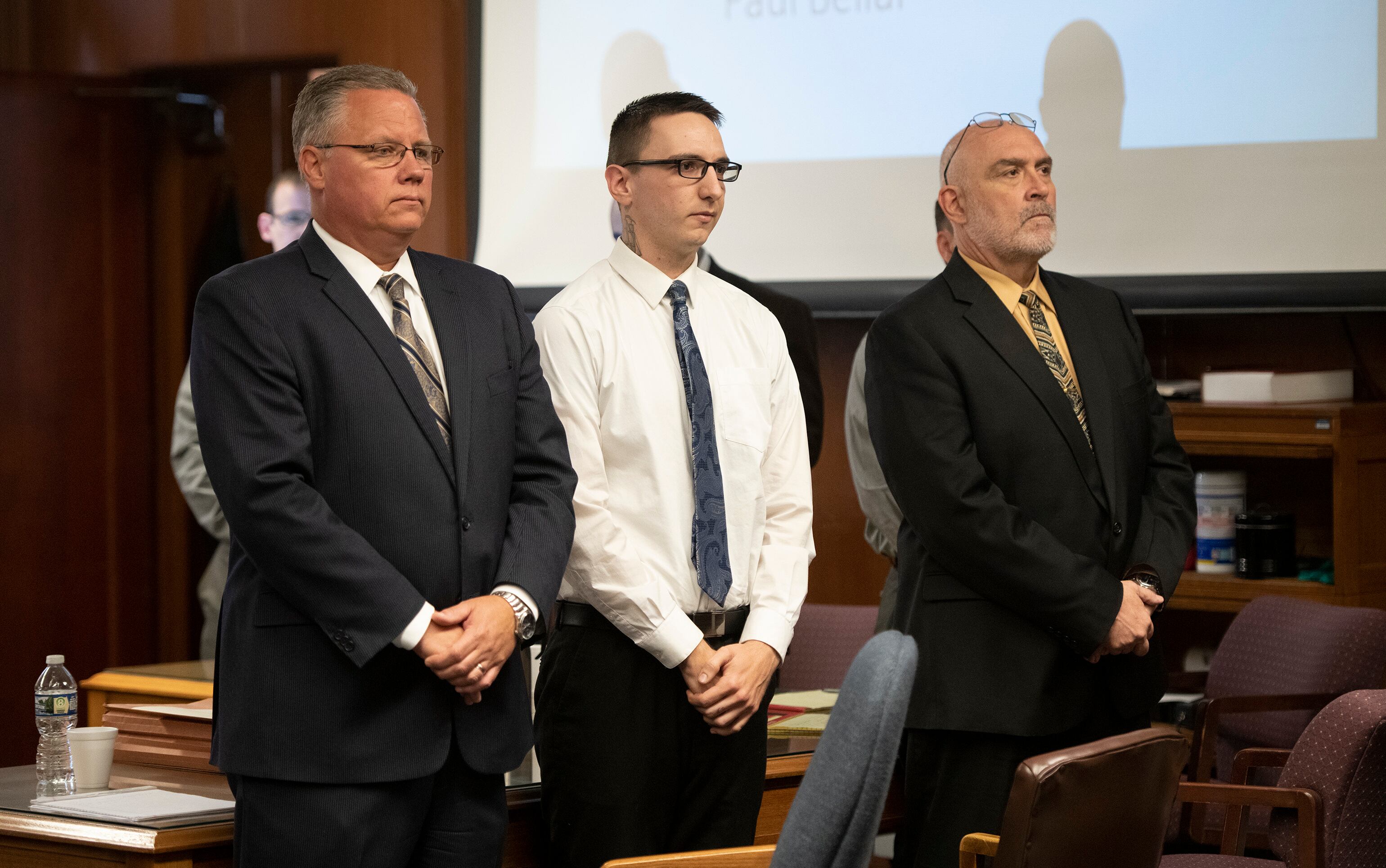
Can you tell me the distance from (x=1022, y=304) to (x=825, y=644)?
1.13 m

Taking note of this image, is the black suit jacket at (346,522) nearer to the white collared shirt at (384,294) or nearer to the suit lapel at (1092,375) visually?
the white collared shirt at (384,294)

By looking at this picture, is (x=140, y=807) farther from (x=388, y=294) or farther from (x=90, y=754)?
(x=388, y=294)

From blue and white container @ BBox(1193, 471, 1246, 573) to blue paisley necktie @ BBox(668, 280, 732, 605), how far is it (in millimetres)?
1958

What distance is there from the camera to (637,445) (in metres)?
2.31

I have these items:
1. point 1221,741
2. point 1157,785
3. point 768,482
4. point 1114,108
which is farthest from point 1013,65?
point 1157,785

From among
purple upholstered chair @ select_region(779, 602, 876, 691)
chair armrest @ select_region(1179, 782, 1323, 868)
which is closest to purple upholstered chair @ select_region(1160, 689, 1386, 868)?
chair armrest @ select_region(1179, 782, 1323, 868)

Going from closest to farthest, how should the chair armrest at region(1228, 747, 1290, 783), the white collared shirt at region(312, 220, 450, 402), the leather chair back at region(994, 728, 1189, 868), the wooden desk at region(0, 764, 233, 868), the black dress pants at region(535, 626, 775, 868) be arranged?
1. the leather chair back at region(994, 728, 1189, 868)
2. the wooden desk at region(0, 764, 233, 868)
3. the white collared shirt at region(312, 220, 450, 402)
4. the black dress pants at region(535, 626, 775, 868)
5. the chair armrest at region(1228, 747, 1290, 783)

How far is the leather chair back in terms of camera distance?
1635 mm

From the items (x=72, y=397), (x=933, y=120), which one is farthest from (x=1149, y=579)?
(x=72, y=397)

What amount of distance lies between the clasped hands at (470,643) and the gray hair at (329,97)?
71 centimetres

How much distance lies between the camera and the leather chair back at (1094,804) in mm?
1635

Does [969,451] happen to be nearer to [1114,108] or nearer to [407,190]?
[407,190]

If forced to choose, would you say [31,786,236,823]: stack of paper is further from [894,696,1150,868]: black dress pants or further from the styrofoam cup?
[894,696,1150,868]: black dress pants

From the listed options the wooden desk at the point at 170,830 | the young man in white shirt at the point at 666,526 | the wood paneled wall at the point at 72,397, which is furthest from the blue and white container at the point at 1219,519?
the wood paneled wall at the point at 72,397
